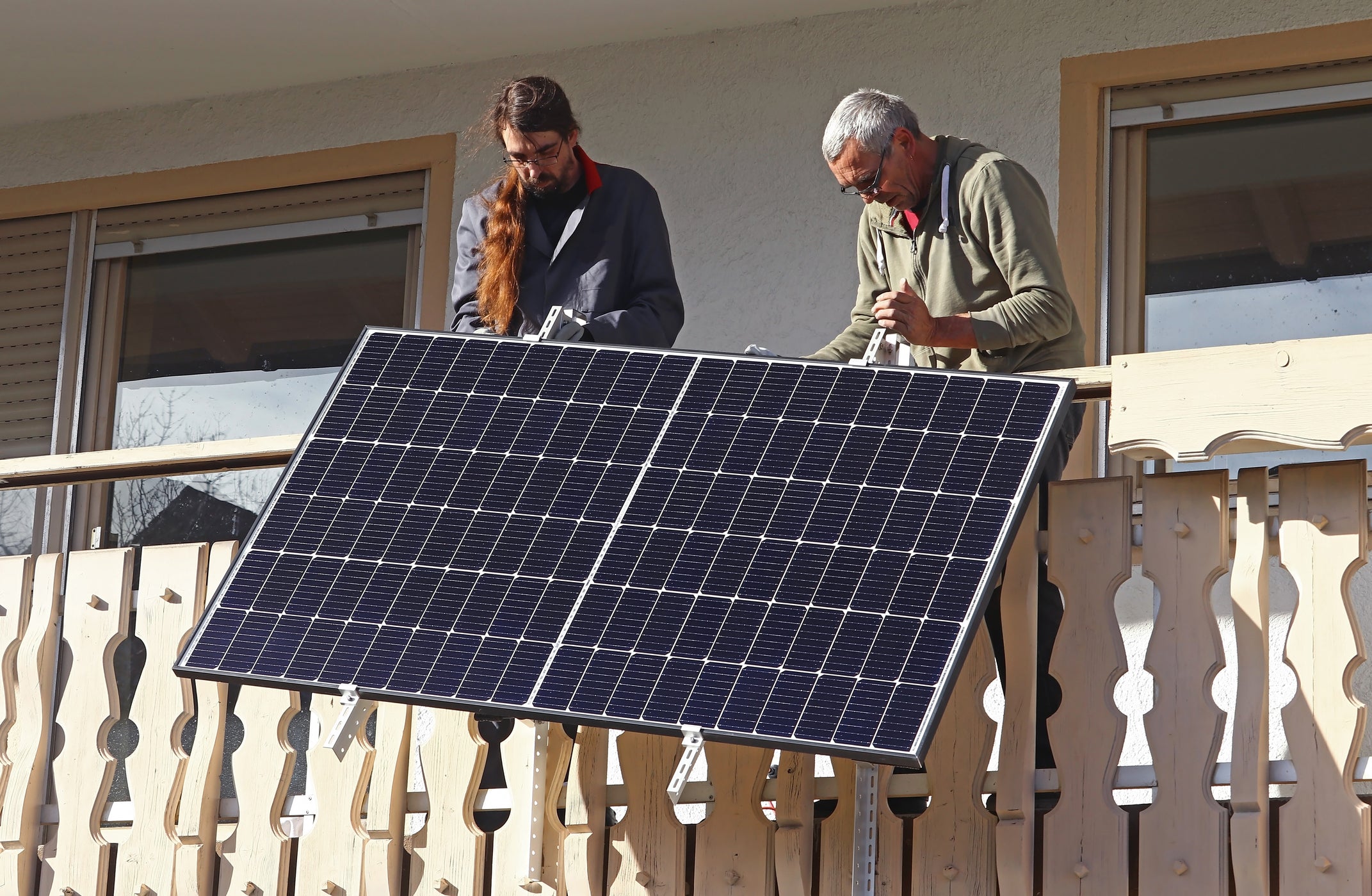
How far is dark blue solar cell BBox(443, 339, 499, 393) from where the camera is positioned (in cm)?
475

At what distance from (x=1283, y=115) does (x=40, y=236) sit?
18.0ft

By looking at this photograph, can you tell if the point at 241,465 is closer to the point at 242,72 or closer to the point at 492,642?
the point at 492,642

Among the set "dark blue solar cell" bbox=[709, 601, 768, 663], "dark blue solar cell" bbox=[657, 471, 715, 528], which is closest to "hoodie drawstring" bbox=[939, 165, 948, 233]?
"dark blue solar cell" bbox=[657, 471, 715, 528]

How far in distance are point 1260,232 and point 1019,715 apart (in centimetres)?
312

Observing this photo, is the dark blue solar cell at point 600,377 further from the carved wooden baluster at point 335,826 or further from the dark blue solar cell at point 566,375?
the carved wooden baluster at point 335,826

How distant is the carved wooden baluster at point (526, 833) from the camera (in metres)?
4.60

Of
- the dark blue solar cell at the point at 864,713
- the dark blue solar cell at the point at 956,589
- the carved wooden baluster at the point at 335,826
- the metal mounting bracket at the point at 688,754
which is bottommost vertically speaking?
the carved wooden baluster at the point at 335,826

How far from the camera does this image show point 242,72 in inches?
318

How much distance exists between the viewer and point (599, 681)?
12.7 ft

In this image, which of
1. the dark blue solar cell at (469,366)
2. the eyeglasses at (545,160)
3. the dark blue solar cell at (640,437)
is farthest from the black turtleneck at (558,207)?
the dark blue solar cell at (640,437)

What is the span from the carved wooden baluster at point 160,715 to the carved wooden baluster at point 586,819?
1.16 m

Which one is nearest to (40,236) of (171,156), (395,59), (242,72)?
(171,156)

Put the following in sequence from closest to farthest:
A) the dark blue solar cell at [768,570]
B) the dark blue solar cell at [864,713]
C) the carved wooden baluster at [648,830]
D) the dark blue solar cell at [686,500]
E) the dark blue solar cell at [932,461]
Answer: the dark blue solar cell at [864,713] < the dark blue solar cell at [768,570] < the dark blue solar cell at [932,461] < the dark blue solar cell at [686,500] < the carved wooden baluster at [648,830]

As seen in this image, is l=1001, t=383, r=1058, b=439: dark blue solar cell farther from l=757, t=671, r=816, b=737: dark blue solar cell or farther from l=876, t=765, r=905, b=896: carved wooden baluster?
l=876, t=765, r=905, b=896: carved wooden baluster
